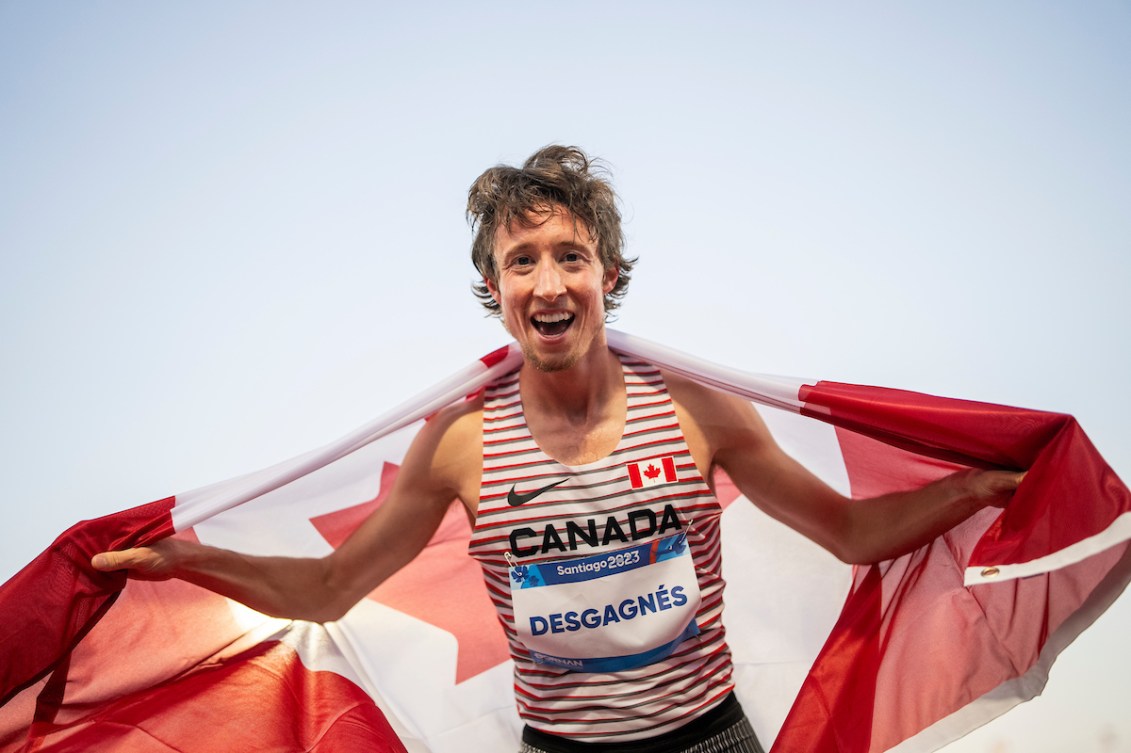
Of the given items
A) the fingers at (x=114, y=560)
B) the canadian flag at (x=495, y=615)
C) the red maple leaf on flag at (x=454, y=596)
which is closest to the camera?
the canadian flag at (x=495, y=615)

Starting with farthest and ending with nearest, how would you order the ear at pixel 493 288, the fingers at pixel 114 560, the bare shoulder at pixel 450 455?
the ear at pixel 493 288
the bare shoulder at pixel 450 455
the fingers at pixel 114 560

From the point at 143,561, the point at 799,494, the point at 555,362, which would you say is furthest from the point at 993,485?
the point at 143,561

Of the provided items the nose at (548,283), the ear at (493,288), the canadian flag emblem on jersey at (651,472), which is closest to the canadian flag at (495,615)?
the canadian flag emblem on jersey at (651,472)

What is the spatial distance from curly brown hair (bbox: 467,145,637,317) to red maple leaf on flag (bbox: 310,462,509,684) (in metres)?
0.81

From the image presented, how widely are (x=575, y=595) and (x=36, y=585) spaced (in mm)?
1281

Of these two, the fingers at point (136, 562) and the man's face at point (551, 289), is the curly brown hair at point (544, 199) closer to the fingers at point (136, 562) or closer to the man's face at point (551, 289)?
the man's face at point (551, 289)

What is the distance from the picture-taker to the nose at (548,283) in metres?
2.64

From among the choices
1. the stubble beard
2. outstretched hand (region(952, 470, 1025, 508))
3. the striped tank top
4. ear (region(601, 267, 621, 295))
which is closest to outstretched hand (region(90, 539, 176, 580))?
the striped tank top

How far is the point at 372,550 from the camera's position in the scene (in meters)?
2.84

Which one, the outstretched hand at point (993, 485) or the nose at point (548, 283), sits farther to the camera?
the nose at point (548, 283)

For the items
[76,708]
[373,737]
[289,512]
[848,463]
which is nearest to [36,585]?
[76,708]

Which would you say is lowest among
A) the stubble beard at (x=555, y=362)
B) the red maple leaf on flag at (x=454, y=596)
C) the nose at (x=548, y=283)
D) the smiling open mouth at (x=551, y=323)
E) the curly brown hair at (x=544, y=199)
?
the red maple leaf on flag at (x=454, y=596)

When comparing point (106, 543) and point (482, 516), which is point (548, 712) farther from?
point (106, 543)

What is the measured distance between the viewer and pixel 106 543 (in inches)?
100
